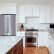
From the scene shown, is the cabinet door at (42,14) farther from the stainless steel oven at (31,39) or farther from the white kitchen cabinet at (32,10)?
the stainless steel oven at (31,39)

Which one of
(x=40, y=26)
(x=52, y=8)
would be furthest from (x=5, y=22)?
(x=52, y=8)

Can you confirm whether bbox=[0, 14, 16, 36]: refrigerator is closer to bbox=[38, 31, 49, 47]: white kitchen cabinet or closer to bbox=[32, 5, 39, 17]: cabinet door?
bbox=[32, 5, 39, 17]: cabinet door

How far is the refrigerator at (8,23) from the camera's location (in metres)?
7.30

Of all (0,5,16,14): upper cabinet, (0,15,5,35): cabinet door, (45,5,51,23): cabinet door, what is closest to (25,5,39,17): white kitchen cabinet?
(45,5,51,23): cabinet door

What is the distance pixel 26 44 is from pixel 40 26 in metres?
1.43

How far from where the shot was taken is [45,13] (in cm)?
755

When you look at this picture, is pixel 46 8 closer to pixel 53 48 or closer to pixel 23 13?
pixel 23 13

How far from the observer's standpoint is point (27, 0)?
774cm

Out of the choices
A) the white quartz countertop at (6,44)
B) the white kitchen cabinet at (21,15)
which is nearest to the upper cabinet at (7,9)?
the white kitchen cabinet at (21,15)

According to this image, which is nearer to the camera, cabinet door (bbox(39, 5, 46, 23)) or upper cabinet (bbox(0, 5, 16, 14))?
upper cabinet (bbox(0, 5, 16, 14))

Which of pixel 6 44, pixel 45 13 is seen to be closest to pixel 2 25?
pixel 45 13

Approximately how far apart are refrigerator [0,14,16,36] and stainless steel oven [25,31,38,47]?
69 cm

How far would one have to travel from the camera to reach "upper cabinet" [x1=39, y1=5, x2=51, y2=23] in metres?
7.54

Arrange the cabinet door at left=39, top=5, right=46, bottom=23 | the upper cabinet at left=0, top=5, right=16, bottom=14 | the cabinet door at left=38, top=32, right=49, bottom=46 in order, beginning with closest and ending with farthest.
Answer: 1. the cabinet door at left=38, top=32, right=49, bottom=46
2. the upper cabinet at left=0, top=5, right=16, bottom=14
3. the cabinet door at left=39, top=5, right=46, bottom=23
